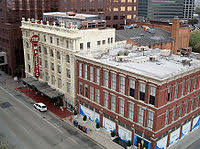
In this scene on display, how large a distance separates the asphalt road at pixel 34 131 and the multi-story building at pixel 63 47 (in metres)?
8.22

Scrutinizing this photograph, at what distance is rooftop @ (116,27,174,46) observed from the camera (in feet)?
235

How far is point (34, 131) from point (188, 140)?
1311 inches

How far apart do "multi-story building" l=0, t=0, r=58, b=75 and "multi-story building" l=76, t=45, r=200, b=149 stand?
130 feet

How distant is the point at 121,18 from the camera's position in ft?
404

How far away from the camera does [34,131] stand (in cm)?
5300

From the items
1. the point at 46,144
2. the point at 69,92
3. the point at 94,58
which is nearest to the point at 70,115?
the point at 69,92

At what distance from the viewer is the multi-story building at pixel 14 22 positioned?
83.8 meters

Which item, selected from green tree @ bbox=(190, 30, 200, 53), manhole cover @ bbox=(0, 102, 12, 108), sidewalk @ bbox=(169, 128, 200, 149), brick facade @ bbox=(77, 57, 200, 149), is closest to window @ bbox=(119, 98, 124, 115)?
brick facade @ bbox=(77, 57, 200, 149)

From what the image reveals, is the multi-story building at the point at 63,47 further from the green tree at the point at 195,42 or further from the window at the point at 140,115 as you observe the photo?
the green tree at the point at 195,42

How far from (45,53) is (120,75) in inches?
1206

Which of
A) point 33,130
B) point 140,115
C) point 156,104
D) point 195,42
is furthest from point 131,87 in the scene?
point 195,42

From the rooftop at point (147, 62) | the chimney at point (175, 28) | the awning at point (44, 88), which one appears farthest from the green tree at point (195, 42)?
the awning at point (44, 88)

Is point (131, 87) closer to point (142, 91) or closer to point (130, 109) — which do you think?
point (142, 91)

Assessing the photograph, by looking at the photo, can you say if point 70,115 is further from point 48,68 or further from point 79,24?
point 79,24
